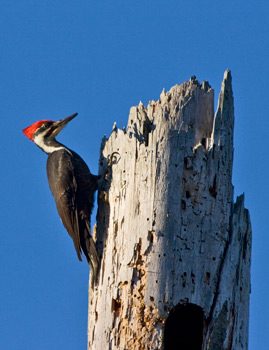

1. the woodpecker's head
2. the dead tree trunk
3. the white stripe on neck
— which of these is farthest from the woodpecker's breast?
the dead tree trunk

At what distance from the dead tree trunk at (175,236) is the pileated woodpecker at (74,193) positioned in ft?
0.78

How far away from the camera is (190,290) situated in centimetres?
425

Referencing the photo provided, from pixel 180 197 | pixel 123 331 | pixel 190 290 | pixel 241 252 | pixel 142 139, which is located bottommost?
pixel 123 331

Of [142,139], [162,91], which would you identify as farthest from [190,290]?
[162,91]

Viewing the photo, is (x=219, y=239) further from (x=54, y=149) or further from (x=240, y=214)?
(x=54, y=149)

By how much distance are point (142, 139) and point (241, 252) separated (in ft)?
3.65

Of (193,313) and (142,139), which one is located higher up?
(142,139)

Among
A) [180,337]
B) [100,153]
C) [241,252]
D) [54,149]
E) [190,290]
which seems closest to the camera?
[190,290]

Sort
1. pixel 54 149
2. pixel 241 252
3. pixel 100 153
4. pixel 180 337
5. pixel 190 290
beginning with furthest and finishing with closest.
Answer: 1. pixel 54 149
2. pixel 100 153
3. pixel 180 337
4. pixel 241 252
5. pixel 190 290

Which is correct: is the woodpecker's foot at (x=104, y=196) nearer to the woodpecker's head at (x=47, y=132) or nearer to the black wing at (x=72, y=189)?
the black wing at (x=72, y=189)

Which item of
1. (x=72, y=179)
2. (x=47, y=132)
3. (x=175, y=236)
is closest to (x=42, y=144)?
(x=47, y=132)

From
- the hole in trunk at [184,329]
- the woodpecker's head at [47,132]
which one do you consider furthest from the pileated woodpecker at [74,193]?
the hole in trunk at [184,329]

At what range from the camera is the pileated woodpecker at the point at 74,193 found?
16.5 feet

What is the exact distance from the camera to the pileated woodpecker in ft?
16.5
